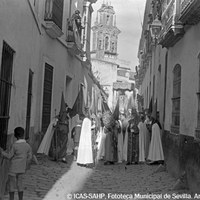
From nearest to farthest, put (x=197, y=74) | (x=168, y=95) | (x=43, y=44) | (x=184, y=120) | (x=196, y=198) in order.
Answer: (x=196, y=198), (x=197, y=74), (x=184, y=120), (x=168, y=95), (x=43, y=44)

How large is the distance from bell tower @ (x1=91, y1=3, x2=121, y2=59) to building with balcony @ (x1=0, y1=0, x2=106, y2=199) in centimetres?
4478

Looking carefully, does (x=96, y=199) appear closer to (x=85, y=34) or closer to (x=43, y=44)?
(x=43, y=44)

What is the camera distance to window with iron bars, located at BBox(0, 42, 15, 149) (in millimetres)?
6230

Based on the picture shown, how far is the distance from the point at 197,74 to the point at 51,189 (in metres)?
3.67

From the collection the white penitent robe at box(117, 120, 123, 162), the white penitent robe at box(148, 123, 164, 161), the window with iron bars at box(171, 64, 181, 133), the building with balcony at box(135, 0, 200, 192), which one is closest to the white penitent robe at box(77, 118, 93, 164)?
the white penitent robe at box(117, 120, 123, 162)

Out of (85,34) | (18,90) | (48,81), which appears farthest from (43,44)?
(85,34)

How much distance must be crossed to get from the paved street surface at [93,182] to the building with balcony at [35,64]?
102 cm

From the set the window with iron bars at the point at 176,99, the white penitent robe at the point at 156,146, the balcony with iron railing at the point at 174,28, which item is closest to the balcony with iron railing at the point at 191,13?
the balcony with iron railing at the point at 174,28

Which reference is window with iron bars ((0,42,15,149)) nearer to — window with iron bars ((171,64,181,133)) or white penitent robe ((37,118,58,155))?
white penitent robe ((37,118,58,155))

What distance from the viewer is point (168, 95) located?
32.3 feet

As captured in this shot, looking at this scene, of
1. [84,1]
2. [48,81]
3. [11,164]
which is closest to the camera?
[11,164]

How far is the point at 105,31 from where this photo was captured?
6169cm

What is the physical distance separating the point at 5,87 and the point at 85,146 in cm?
422

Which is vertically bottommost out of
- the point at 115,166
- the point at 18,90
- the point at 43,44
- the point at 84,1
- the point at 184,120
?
the point at 115,166
